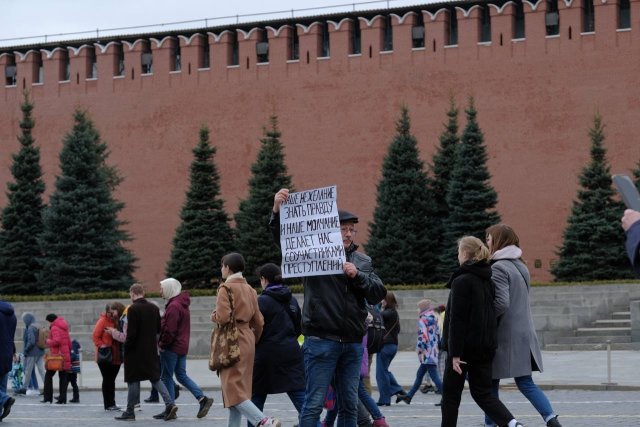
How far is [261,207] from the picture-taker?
31656 millimetres

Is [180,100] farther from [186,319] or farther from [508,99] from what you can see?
[186,319]

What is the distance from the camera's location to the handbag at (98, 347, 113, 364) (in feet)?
40.1

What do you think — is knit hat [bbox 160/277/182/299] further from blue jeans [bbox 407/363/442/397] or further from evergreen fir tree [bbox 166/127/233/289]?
evergreen fir tree [bbox 166/127/233/289]

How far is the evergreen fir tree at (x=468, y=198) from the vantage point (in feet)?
99.0

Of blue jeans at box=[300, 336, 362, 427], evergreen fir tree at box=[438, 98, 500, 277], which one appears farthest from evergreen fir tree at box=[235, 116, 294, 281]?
blue jeans at box=[300, 336, 362, 427]

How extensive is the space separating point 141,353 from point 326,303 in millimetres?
4446

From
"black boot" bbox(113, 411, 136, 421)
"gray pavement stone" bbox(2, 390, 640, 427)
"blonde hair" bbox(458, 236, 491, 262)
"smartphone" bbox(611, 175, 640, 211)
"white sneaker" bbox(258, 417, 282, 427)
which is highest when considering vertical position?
"smartphone" bbox(611, 175, 640, 211)

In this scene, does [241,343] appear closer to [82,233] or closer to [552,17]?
[82,233]

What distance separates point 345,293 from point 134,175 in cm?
3081

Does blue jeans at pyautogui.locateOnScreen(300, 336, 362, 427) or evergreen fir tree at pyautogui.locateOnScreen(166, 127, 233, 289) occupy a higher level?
evergreen fir tree at pyautogui.locateOnScreen(166, 127, 233, 289)

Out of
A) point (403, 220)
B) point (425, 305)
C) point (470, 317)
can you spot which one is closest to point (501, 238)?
point (470, 317)

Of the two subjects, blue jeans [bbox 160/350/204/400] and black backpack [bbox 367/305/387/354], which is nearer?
black backpack [bbox 367/305/387/354]

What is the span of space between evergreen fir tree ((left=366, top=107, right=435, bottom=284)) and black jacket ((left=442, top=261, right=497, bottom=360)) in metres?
22.4

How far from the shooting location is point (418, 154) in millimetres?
32062
